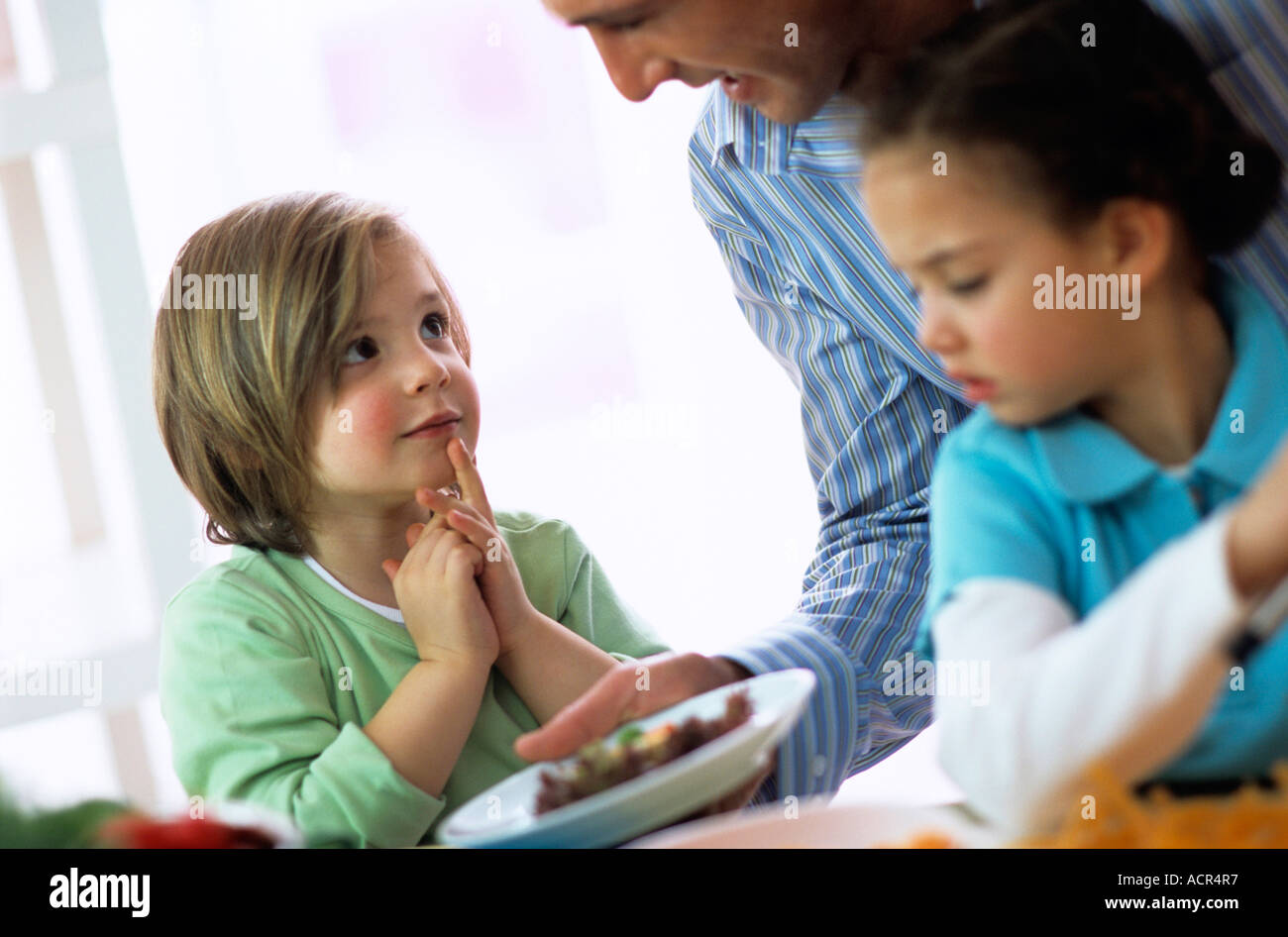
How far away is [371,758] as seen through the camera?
35.6 inches

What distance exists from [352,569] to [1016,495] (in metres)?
0.61

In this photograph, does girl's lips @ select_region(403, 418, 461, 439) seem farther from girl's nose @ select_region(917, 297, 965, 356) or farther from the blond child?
girl's nose @ select_region(917, 297, 965, 356)

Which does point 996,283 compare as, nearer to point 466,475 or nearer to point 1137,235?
point 1137,235

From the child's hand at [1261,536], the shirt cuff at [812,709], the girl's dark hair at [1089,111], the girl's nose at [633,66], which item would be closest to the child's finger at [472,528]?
the shirt cuff at [812,709]

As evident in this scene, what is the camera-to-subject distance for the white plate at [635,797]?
0.68 metres

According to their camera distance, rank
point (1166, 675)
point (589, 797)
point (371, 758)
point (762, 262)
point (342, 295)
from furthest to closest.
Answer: point (762, 262) < point (342, 295) < point (371, 758) < point (589, 797) < point (1166, 675)

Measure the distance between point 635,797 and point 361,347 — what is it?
52 centimetres

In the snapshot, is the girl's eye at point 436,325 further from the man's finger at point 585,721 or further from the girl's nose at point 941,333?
the girl's nose at point 941,333

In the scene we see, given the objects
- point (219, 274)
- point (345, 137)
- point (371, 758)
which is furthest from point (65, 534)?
point (371, 758)

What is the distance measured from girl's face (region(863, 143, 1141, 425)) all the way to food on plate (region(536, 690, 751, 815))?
9.4 inches

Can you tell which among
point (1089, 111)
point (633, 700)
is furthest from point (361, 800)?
point (1089, 111)

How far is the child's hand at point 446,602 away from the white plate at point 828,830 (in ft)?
1.14

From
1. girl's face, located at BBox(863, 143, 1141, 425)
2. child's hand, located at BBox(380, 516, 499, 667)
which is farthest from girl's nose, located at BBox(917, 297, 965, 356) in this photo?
child's hand, located at BBox(380, 516, 499, 667)

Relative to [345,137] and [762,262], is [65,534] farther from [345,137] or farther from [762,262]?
[762,262]
